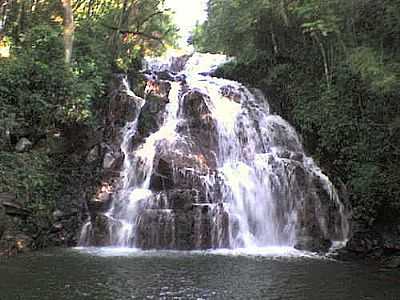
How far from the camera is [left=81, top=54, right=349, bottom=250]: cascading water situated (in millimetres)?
11789

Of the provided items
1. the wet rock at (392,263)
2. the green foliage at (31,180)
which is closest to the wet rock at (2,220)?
the green foliage at (31,180)

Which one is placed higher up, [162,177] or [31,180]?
[162,177]

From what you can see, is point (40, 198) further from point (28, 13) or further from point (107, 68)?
point (28, 13)

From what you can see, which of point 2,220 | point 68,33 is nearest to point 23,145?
point 2,220

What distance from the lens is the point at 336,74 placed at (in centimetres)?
1538

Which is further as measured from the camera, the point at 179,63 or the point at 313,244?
the point at 179,63

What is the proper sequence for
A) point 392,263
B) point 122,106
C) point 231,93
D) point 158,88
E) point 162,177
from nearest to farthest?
1. point 392,263
2. point 162,177
3. point 122,106
4. point 158,88
5. point 231,93

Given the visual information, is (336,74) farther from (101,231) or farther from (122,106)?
(101,231)

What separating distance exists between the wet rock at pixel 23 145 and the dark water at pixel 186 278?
11.9ft

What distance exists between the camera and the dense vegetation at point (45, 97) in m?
12.1

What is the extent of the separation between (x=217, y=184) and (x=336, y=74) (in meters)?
5.74

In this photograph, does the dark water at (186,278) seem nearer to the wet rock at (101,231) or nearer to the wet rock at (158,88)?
the wet rock at (101,231)

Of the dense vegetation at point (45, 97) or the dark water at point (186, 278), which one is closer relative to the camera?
the dark water at point (186, 278)

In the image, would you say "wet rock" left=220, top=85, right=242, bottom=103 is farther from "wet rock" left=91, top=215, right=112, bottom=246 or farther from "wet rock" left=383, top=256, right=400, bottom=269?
"wet rock" left=383, top=256, right=400, bottom=269
